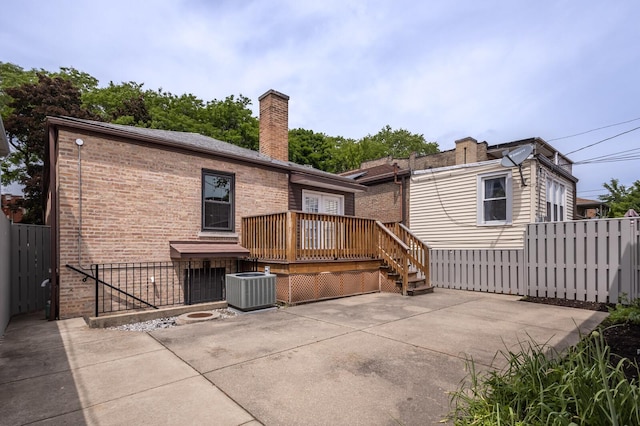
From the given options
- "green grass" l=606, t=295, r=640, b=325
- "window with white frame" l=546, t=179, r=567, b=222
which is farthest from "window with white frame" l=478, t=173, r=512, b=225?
"green grass" l=606, t=295, r=640, b=325

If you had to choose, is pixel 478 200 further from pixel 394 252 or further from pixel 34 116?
pixel 34 116

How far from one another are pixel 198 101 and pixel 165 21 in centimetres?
2503

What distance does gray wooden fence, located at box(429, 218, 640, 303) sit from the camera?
7602 millimetres

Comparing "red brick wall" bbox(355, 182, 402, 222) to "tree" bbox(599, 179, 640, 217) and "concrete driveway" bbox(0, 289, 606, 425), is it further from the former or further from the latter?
"tree" bbox(599, 179, 640, 217)

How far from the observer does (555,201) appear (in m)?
12.5

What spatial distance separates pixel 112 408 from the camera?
9.89 feet

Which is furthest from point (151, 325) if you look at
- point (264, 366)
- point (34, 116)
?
point (34, 116)

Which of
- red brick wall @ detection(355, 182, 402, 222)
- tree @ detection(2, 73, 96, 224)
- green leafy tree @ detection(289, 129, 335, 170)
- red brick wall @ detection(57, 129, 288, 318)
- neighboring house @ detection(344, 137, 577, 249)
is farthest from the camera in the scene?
green leafy tree @ detection(289, 129, 335, 170)

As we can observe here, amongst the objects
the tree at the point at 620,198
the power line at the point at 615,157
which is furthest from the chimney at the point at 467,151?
the tree at the point at 620,198

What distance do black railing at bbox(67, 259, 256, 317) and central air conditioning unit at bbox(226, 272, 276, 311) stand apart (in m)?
1.76

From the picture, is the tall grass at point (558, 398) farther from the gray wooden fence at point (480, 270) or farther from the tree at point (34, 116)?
the tree at point (34, 116)

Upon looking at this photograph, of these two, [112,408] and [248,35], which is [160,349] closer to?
[112,408]

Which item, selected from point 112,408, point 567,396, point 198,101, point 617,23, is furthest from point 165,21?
point 198,101

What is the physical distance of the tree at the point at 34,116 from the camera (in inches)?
755
